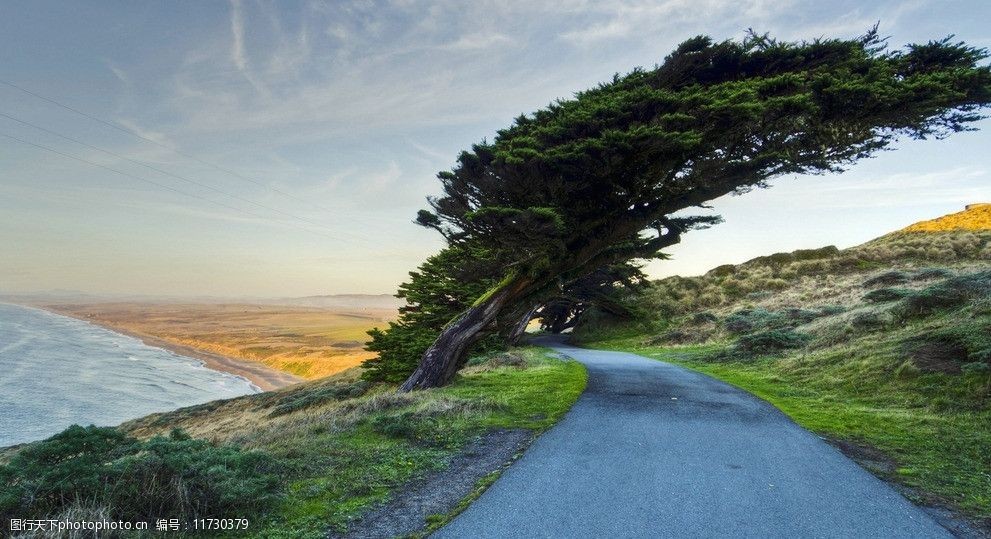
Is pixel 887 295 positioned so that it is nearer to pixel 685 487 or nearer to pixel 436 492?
pixel 685 487

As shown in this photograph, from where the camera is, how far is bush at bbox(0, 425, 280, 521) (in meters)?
3.97

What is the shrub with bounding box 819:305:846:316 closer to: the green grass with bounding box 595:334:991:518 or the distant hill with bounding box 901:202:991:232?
the green grass with bounding box 595:334:991:518

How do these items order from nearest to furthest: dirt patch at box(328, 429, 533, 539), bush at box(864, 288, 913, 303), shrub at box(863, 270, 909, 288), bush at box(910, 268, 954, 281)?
dirt patch at box(328, 429, 533, 539), bush at box(864, 288, 913, 303), bush at box(910, 268, 954, 281), shrub at box(863, 270, 909, 288)

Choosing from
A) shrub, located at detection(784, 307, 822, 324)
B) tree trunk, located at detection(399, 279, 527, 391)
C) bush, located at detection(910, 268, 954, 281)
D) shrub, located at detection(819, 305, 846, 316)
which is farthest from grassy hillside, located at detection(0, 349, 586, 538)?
bush, located at detection(910, 268, 954, 281)

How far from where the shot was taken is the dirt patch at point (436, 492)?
422cm

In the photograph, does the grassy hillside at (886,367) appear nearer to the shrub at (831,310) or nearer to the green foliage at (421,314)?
the shrub at (831,310)

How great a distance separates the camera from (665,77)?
11633 mm

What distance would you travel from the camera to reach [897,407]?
883 centimetres

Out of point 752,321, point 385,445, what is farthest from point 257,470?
point 752,321

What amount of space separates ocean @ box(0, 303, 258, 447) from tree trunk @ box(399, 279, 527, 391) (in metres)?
17.6

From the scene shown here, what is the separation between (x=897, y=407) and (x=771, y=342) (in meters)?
8.48

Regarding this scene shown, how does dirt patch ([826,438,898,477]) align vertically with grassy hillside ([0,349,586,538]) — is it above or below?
below

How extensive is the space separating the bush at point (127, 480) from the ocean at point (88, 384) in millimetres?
20951

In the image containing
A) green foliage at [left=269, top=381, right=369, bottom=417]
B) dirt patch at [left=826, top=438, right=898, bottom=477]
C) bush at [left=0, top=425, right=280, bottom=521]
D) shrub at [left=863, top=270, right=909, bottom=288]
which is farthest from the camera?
shrub at [left=863, top=270, right=909, bottom=288]
